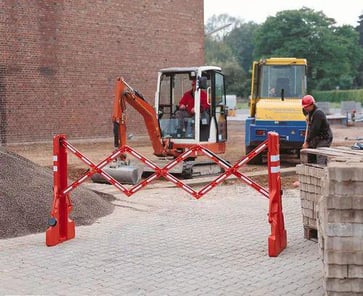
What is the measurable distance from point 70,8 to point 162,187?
14423 millimetres

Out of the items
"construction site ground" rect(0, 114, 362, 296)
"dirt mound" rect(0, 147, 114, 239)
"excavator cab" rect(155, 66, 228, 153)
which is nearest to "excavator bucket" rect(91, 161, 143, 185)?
"construction site ground" rect(0, 114, 362, 296)

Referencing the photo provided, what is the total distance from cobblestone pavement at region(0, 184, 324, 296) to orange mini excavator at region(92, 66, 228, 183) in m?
4.50

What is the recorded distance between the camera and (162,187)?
534 inches

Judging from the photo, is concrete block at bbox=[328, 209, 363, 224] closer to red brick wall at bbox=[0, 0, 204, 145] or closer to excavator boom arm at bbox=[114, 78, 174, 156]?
excavator boom arm at bbox=[114, 78, 174, 156]

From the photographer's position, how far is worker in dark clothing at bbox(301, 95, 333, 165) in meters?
9.75

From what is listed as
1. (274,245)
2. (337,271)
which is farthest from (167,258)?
(337,271)

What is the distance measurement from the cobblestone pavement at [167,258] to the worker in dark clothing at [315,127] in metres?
1.26

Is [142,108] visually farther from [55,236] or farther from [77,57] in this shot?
[77,57]

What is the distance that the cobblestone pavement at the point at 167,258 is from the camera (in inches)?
247

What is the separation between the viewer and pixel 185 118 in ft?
52.2

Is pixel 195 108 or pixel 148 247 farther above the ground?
pixel 195 108

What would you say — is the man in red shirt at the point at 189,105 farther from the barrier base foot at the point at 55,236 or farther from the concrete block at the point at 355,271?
the concrete block at the point at 355,271

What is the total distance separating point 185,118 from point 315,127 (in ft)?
21.3

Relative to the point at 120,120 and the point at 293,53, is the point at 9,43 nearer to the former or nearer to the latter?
the point at 120,120
